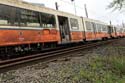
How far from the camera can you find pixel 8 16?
13195mm

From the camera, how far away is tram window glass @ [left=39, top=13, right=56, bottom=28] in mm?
17111

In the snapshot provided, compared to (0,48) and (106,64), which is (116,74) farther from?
(0,48)

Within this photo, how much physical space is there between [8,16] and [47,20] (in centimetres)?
487

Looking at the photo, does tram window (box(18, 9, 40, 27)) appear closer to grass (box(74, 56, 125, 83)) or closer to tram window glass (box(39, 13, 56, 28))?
tram window glass (box(39, 13, 56, 28))

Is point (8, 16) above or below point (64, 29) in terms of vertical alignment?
above

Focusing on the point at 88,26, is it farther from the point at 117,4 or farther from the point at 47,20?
the point at 47,20

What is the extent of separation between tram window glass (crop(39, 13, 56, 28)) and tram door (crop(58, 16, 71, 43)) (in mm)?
1628

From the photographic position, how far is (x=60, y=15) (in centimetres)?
2084

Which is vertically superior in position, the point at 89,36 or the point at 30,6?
the point at 30,6

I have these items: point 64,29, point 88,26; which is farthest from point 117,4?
point 64,29

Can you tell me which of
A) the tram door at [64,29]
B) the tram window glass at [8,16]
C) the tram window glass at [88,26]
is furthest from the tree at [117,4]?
the tram window glass at [8,16]

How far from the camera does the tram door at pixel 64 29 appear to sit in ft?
68.2

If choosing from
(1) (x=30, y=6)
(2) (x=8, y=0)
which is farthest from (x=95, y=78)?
(1) (x=30, y=6)

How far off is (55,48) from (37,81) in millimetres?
12548
